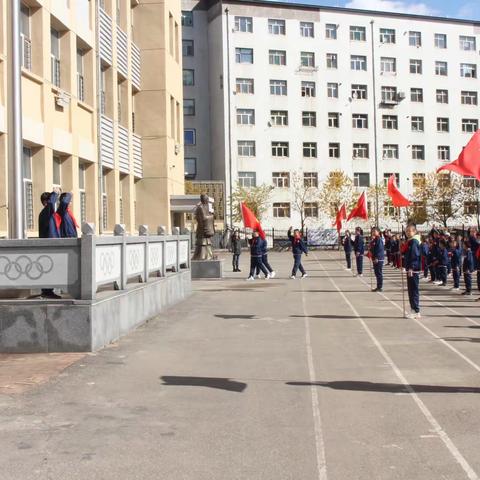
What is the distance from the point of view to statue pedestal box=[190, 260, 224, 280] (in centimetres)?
2598

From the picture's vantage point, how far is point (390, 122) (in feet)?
233

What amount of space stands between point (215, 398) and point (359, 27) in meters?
67.9

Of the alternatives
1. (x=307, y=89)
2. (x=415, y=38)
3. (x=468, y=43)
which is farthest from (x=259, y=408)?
(x=468, y=43)

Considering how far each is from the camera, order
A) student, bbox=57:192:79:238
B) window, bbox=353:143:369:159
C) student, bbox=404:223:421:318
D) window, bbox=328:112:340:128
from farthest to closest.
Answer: window, bbox=353:143:369:159 < window, bbox=328:112:340:128 < student, bbox=404:223:421:318 < student, bbox=57:192:79:238

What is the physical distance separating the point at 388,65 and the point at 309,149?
11984 millimetres

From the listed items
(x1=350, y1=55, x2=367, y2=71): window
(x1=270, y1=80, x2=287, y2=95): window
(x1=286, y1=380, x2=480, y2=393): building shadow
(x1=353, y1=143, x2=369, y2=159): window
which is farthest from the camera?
(x1=353, y1=143, x2=369, y2=159): window

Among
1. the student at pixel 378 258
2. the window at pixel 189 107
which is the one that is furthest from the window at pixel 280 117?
the student at pixel 378 258

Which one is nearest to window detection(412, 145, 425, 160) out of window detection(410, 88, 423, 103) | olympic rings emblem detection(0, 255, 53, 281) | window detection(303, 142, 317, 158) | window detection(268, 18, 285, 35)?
window detection(410, 88, 423, 103)

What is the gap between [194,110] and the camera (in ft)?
230

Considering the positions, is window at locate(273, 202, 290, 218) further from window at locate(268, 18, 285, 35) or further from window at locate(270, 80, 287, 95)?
window at locate(268, 18, 285, 35)

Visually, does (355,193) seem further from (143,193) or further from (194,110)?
(143,193)

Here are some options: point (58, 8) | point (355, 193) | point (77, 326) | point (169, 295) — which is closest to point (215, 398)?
point (77, 326)

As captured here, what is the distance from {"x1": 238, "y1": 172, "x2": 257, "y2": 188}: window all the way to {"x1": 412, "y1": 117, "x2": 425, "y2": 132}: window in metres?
17.4

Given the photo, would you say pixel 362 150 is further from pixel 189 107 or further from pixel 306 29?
pixel 189 107
